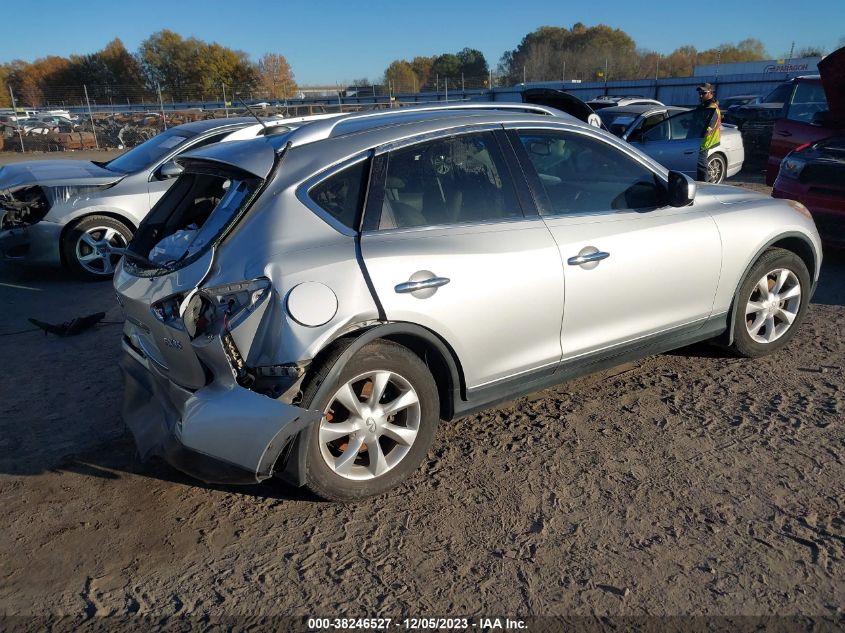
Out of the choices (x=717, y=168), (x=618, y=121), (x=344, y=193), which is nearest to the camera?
(x=344, y=193)

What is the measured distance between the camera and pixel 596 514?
3219mm

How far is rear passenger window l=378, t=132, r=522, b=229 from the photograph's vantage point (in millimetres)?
3490

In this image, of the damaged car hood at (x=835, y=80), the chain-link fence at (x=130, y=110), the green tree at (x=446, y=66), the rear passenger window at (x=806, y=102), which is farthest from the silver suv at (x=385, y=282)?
the green tree at (x=446, y=66)

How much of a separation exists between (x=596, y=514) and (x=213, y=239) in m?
2.13

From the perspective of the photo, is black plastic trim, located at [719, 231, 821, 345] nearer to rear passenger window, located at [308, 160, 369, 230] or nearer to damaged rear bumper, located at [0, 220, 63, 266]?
rear passenger window, located at [308, 160, 369, 230]

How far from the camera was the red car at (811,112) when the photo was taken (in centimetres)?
809

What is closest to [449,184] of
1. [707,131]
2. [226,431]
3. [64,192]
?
[226,431]

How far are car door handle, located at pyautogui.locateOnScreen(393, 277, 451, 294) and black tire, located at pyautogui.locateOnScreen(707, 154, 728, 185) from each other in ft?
35.5

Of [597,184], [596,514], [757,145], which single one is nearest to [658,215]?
[597,184]

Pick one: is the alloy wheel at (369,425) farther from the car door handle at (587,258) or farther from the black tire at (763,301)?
the black tire at (763,301)

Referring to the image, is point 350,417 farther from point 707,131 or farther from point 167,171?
point 707,131

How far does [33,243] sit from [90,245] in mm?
540

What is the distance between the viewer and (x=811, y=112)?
37.8 ft

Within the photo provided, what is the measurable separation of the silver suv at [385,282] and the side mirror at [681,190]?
0.01 meters
